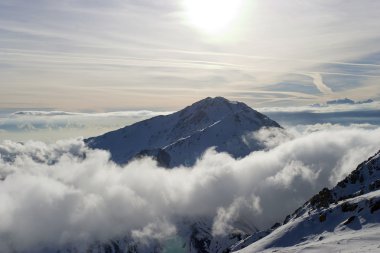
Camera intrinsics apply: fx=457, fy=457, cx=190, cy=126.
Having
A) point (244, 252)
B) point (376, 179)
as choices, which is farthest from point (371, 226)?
point (376, 179)

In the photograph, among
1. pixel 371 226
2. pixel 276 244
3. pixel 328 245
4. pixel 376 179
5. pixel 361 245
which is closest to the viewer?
pixel 361 245

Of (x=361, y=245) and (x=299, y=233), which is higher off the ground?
(x=361, y=245)

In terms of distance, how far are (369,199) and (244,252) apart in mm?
41110

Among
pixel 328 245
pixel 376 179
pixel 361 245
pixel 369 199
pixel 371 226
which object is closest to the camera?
pixel 361 245

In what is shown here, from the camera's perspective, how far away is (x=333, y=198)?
19888cm

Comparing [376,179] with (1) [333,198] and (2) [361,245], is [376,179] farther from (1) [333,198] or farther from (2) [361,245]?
(2) [361,245]

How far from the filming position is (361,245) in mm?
90062

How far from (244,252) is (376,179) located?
81143 millimetres

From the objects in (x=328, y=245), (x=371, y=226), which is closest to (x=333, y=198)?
(x=371, y=226)

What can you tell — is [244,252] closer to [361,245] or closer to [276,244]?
[276,244]

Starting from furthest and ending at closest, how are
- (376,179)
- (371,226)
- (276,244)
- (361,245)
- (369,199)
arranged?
(376,179)
(276,244)
(369,199)
(371,226)
(361,245)

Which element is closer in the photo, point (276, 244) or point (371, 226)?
point (371, 226)

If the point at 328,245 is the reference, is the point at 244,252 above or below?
below

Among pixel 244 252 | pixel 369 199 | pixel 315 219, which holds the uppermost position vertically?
pixel 369 199
